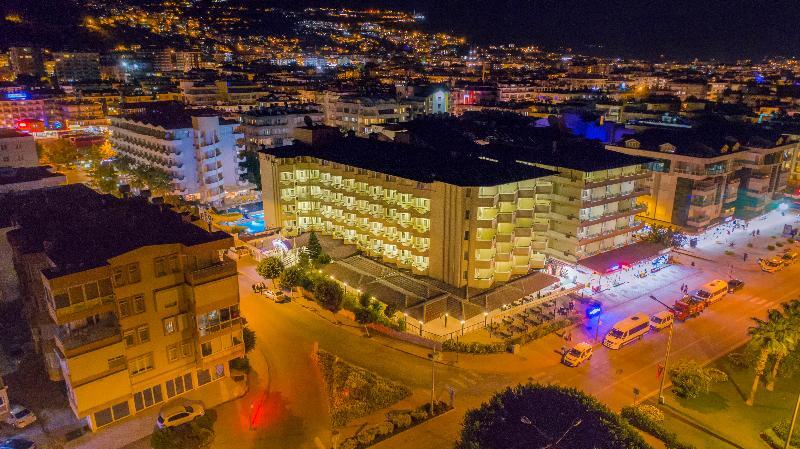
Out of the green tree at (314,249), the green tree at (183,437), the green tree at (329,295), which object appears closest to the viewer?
the green tree at (183,437)

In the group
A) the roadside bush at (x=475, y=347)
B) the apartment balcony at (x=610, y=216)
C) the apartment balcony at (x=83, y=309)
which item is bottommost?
the roadside bush at (x=475, y=347)

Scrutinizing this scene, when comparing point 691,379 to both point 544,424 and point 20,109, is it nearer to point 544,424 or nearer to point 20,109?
point 544,424

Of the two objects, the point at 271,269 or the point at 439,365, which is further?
the point at 271,269

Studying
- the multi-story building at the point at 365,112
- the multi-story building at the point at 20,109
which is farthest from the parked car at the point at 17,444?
the multi-story building at the point at 20,109

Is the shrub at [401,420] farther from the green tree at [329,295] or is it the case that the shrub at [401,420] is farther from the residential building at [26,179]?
the residential building at [26,179]

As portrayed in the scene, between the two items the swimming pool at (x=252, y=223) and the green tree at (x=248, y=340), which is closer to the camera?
the green tree at (x=248, y=340)

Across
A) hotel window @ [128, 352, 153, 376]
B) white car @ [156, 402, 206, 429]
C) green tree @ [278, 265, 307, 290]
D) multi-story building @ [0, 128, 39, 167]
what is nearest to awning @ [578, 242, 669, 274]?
green tree @ [278, 265, 307, 290]

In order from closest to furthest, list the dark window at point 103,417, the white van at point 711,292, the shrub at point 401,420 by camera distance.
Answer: the dark window at point 103,417
the shrub at point 401,420
the white van at point 711,292

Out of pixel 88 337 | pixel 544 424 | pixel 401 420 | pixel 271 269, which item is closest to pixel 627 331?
pixel 544 424
